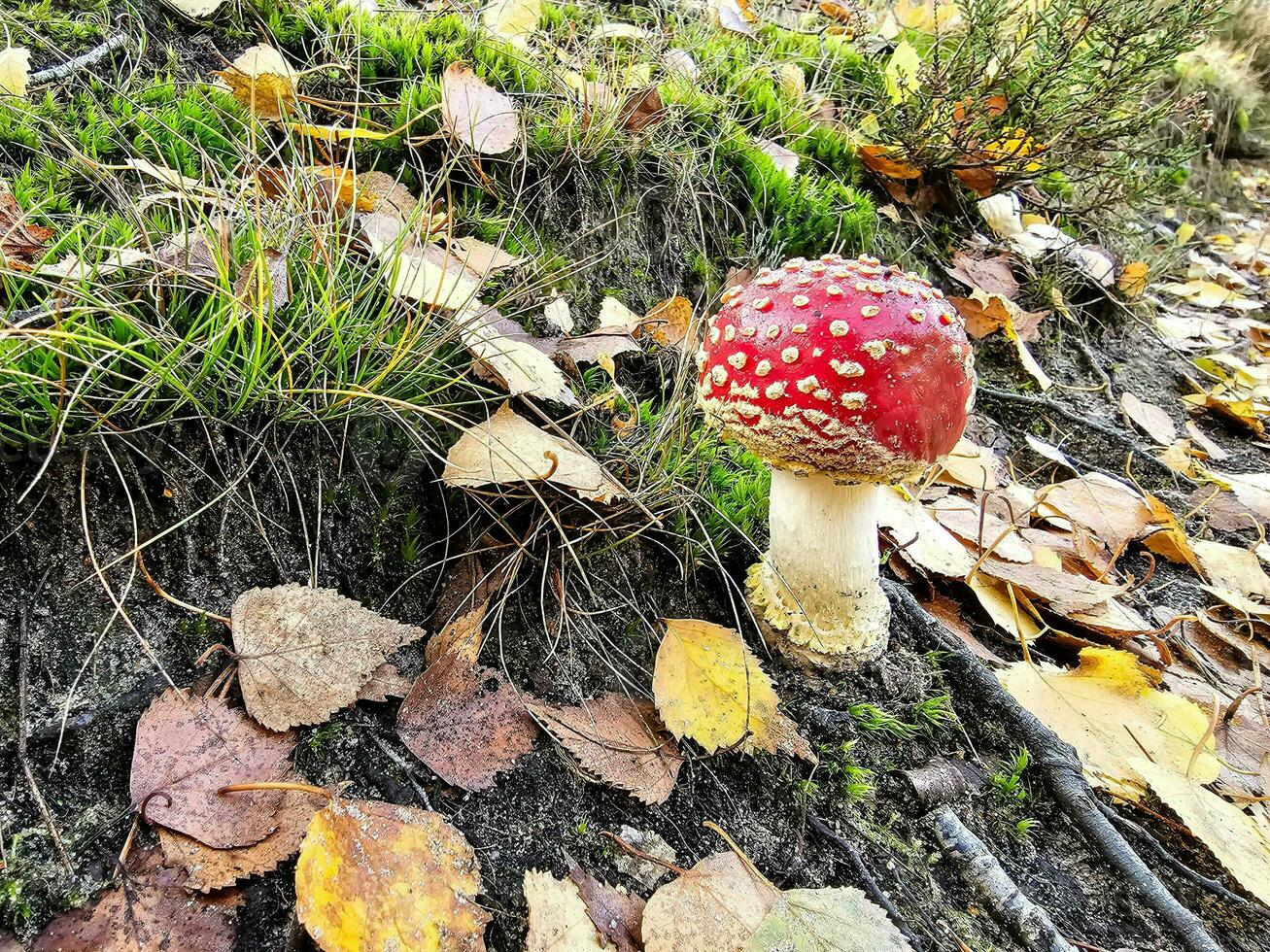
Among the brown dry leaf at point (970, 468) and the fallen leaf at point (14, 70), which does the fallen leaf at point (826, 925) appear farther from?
the fallen leaf at point (14, 70)

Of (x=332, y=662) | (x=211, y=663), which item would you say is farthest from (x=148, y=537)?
(x=332, y=662)

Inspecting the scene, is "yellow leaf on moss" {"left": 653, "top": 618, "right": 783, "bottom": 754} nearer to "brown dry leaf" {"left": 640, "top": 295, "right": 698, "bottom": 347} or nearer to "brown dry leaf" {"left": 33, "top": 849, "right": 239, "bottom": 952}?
"brown dry leaf" {"left": 33, "top": 849, "right": 239, "bottom": 952}

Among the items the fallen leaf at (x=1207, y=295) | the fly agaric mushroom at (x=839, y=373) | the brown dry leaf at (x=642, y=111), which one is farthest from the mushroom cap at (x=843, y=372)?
the fallen leaf at (x=1207, y=295)

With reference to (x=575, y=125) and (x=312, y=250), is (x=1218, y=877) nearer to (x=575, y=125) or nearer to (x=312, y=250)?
(x=312, y=250)

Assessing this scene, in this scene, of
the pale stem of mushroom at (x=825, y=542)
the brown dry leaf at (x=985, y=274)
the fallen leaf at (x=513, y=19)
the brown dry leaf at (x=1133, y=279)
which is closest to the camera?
the pale stem of mushroom at (x=825, y=542)

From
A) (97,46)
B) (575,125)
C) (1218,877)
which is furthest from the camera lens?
(575,125)

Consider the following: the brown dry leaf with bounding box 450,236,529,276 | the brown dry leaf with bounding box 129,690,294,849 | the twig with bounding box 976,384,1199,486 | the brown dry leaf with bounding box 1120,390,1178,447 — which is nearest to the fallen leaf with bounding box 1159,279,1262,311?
the brown dry leaf with bounding box 1120,390,1178,447
